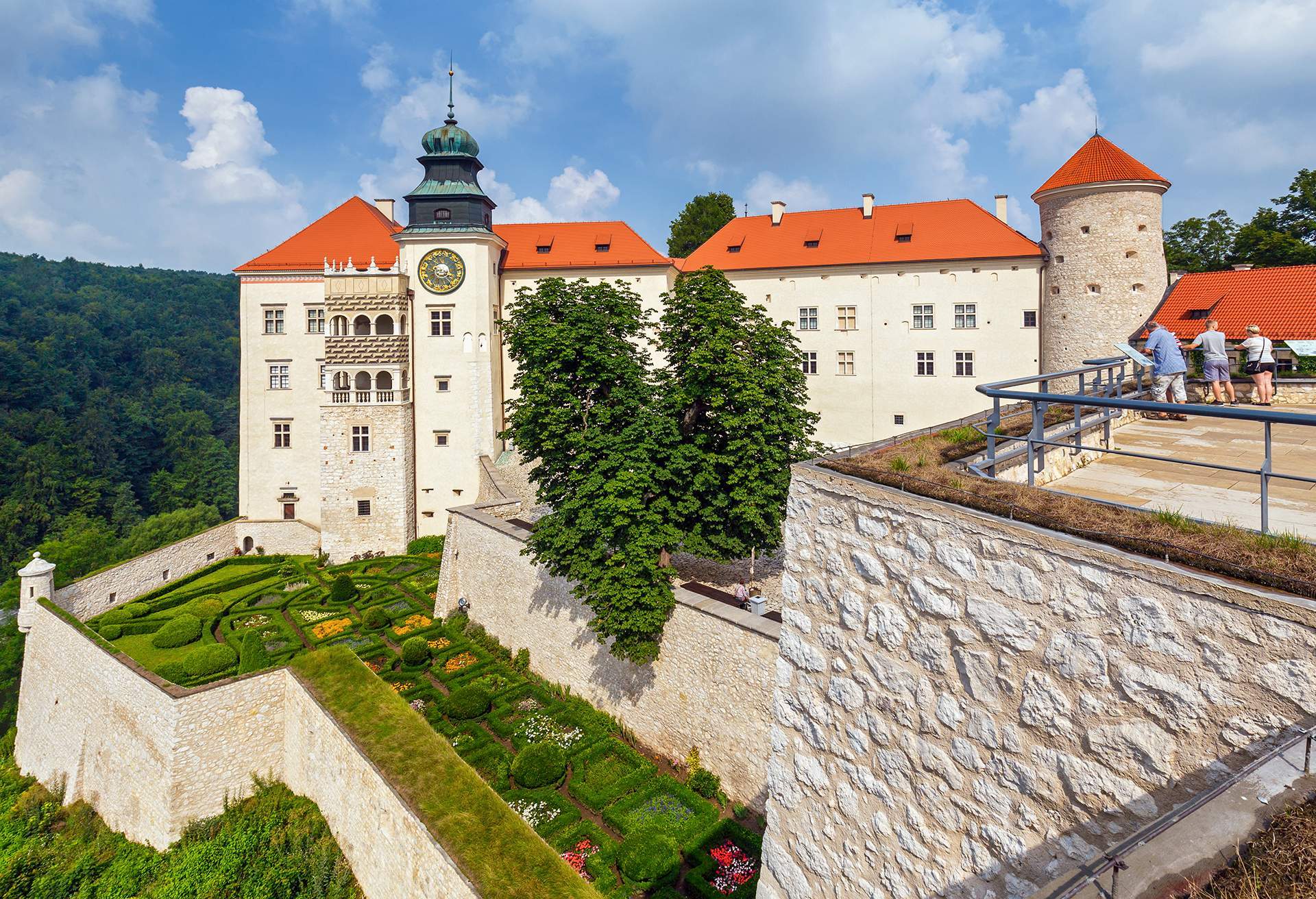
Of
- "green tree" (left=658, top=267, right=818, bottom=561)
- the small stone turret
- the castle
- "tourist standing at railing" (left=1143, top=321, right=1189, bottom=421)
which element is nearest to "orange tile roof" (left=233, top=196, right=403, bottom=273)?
the castle

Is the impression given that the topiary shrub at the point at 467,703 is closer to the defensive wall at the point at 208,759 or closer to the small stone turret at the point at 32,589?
the defensive wall at the point at 208,759

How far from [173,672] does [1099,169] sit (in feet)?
100

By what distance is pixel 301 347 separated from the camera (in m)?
28.8

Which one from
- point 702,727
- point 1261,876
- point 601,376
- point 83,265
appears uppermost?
point 83,265

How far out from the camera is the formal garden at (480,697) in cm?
1085

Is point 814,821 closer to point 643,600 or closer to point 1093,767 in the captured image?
point 1093,767

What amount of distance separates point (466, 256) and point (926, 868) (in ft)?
88.6

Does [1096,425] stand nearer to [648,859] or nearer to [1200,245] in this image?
[648,859]

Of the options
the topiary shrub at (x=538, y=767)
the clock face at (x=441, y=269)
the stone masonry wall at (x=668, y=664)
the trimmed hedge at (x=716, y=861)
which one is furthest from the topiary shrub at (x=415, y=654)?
the clock face at (x=441, y=269)

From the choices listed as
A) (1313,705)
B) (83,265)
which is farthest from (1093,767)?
(83,265)

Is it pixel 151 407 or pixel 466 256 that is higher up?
pixel 466 256

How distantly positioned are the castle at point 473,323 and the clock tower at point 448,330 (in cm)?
6

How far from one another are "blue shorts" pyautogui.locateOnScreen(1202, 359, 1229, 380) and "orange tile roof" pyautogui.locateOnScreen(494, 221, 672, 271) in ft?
72.1

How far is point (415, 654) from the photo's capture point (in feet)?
57.6
